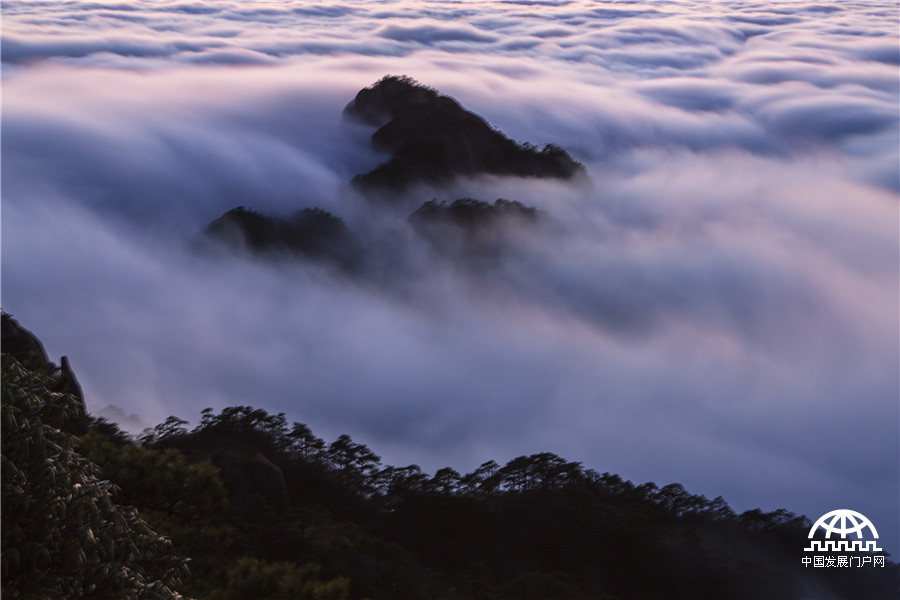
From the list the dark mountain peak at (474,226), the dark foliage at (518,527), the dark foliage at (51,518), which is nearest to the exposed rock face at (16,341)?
the dark foliage at (518,527)

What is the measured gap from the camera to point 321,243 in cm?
4112

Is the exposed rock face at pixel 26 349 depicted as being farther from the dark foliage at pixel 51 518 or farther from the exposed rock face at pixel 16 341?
the dark foliage at pixel 51 518

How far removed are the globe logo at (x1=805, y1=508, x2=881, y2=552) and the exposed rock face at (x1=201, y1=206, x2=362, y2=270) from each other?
29287 millimetres

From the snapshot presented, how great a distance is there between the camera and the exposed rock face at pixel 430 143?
39750mm

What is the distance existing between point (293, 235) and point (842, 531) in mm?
30213

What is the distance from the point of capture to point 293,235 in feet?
131

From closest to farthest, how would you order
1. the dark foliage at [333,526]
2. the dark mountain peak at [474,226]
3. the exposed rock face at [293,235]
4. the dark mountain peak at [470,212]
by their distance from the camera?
the dark foliage at [333,526], the exposed rock face at [293,235], the dark mountain peak at [470,212], the dark mountain peak at [474,226]

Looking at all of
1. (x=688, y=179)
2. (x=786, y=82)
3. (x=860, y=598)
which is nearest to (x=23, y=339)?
(x=860, y=598)

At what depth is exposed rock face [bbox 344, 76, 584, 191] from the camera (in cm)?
3975

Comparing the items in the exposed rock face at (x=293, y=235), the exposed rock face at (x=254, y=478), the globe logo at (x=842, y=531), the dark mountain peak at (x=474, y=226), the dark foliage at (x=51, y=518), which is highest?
the dark mountain peak at (x=474, y=226)

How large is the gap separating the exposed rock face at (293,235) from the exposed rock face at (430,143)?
3255 mm

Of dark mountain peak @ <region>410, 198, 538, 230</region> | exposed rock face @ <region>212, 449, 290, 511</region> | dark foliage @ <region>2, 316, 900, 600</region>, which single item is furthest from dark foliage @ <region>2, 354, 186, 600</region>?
dark mountain peak @ <region>410, 198, 538, 230</region>

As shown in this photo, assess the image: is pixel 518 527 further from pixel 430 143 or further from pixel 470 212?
pixel 470 212

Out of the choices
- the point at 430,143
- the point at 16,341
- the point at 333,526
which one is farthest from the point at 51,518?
the point at 430,143
